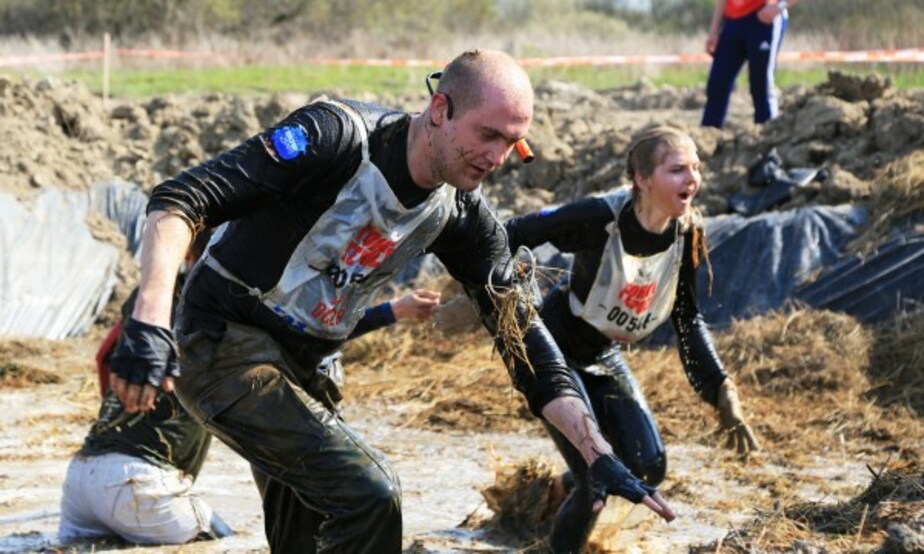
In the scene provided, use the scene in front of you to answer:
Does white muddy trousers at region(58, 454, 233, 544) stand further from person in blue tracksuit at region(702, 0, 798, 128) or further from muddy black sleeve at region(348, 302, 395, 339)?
person in blue tracksuit at region(702, 0, 798, 128)

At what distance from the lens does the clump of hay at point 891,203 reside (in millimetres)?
11422

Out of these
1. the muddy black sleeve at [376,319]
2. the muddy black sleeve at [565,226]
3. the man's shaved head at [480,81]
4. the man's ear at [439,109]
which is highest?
the man's shaved head at [480,81]

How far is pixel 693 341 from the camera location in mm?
6617

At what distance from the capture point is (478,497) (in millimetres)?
7867

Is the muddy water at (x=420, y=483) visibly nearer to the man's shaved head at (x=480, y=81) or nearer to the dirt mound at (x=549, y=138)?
the man's shaved head at (x=480, y=81)

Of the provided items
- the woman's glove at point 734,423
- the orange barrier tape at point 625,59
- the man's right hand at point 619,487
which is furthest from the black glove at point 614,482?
the orange barrier tape at point 625,59

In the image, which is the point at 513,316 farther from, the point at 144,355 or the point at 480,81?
the point at 144,355

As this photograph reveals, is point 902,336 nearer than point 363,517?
No

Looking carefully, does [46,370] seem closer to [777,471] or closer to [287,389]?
[777,471]

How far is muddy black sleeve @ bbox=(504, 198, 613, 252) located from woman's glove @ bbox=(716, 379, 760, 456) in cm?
84

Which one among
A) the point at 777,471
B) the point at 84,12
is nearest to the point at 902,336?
the point at 777,471

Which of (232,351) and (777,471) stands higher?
(232,351)

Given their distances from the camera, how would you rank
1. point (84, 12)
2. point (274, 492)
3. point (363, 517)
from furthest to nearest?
1. point (84, 12)
2. point (274, 492)
3. point (363, 517)

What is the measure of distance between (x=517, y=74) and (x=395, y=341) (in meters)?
7.33
